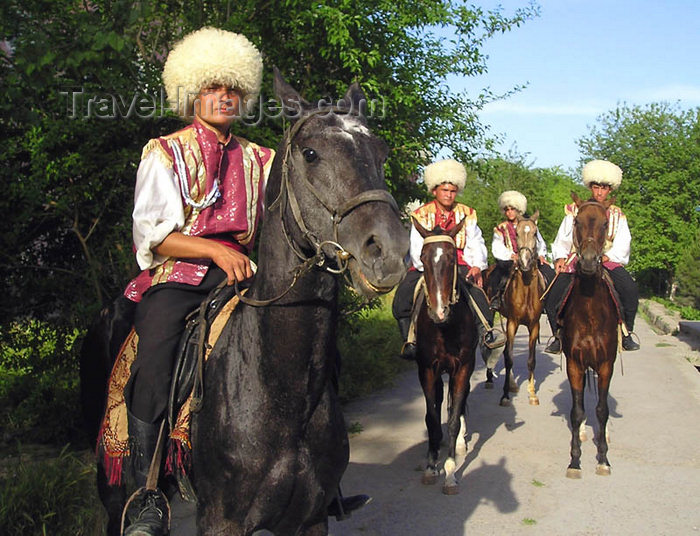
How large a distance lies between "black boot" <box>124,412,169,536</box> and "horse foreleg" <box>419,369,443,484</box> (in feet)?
13.5

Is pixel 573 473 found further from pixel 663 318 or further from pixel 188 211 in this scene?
pixel 663 318

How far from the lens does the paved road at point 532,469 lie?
6.01 metres

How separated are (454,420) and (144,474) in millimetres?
4400

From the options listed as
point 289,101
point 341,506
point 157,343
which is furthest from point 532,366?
point 289,101

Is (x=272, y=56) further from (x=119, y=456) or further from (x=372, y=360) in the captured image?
(x=119, y=456)

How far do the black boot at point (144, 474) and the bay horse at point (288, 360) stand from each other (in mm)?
216

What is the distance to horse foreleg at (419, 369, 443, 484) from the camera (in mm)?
7078

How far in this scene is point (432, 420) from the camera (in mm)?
7285

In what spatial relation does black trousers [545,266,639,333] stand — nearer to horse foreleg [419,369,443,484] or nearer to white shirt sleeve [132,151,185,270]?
horse foreleg [419,369,443,484]

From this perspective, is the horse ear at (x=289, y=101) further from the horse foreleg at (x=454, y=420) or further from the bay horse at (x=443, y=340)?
the horse foreleg at (x=454, y=420)

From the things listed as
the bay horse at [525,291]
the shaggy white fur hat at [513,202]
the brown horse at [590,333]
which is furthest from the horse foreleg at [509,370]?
the brown horse at [590,333]

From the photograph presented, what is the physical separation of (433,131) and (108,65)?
4.82 meters

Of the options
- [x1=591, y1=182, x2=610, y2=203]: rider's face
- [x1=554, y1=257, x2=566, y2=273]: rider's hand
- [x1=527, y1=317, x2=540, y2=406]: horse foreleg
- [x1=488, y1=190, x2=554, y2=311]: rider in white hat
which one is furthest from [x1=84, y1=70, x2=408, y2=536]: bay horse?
[x1=488, y1=190, x2=554, y2=311]: rider in white hat

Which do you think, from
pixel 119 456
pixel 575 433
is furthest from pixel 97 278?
pixel 575 433
